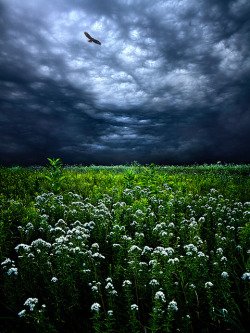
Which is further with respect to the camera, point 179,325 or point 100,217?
point 100,217

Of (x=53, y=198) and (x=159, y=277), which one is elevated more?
(x=53, y=198)

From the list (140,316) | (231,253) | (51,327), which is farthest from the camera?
(231,253)

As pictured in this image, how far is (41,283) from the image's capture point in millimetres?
3219

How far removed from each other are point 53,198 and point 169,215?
3895mm

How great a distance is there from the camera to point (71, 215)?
18.0ft

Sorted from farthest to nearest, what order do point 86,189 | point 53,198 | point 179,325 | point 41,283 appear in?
point 86,189 → point 53,198 → point 41,283 → point 179,325

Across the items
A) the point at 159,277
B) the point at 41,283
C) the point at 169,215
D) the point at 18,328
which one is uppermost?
the point at 169,215

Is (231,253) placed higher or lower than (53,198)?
lower

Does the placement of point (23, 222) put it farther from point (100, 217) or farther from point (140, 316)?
point (140, 316)

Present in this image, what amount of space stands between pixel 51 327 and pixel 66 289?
2.15 ft

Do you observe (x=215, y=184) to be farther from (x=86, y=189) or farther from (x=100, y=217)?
(x=100, y=217)

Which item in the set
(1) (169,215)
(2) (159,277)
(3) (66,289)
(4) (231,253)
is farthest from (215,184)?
(3) (66,289)

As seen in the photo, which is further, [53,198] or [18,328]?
[53,198]

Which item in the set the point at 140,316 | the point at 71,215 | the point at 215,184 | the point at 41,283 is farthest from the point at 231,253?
the point at 215,184
